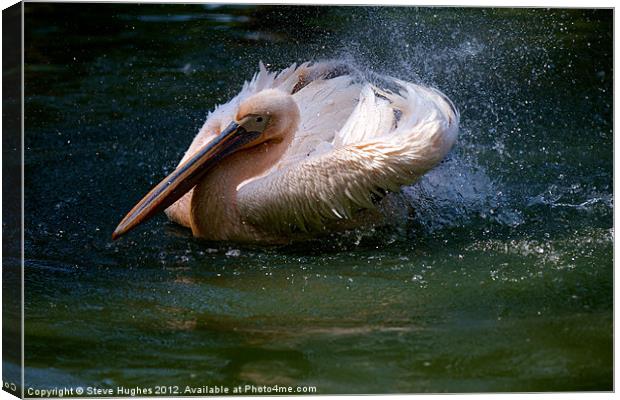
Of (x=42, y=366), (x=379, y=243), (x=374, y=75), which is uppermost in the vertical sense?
(x=374, y=75)

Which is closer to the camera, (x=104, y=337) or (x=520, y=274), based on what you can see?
(x=104, y=337)

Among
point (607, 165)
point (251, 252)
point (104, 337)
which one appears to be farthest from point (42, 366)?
point (607, 165)

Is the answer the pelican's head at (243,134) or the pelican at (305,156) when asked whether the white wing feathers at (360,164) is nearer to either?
the pelican at (305,156)

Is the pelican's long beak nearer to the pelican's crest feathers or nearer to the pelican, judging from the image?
the pelican

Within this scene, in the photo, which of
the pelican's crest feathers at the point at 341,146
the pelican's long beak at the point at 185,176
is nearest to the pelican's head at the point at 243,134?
the pelican's long beak at the point at 185,176

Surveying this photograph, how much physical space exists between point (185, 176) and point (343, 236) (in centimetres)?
80

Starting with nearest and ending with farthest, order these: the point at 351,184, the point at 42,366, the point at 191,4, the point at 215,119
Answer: the point at 42,366 → the point at 191,4 → the point at 351,184 → the point at 215,119

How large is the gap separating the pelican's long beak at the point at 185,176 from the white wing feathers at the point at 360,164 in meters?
0.20

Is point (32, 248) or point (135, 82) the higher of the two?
point (135, 82)

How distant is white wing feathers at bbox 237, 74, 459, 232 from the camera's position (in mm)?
6883

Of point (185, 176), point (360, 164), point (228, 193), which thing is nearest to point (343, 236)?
point (360, 164)

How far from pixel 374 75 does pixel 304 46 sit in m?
0.43

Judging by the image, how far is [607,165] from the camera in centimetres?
654

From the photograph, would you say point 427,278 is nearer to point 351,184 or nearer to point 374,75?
point 351,184
